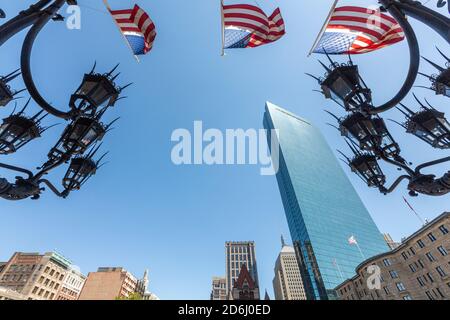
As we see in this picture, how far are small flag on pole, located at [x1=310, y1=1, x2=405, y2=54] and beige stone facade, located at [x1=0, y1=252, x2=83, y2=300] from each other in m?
68.4

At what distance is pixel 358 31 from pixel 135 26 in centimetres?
709

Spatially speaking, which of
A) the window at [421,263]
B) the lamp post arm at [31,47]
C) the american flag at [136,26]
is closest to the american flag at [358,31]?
the american flag at [136,26]

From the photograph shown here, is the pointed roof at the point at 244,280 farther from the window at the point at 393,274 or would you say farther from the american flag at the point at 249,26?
the window at the point at 393,274

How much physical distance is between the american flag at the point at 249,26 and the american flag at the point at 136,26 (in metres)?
2.61

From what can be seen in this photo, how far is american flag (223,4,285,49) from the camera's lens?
26.5ft

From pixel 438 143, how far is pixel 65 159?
823cm

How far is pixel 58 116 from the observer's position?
4.82 m

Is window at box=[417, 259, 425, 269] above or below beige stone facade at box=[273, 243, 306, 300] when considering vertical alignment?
below

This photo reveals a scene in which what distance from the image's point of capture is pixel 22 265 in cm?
5400

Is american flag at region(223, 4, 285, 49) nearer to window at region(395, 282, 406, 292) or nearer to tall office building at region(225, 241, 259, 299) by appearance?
window at region(395, 282, 406, 292)

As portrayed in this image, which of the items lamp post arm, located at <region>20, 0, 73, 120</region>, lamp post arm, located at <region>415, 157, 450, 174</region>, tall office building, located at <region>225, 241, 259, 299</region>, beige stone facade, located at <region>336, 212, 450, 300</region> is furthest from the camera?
tall office building, located at <region>225, 241, 259, 299</region>

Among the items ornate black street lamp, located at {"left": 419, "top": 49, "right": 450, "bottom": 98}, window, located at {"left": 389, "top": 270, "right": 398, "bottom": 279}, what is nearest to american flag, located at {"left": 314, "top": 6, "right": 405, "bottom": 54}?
ornate black street lamp, located at {"left": 419, "top": 49, "right": 450, "bottom": 98}

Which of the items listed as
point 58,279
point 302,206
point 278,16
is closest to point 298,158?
point 302,206

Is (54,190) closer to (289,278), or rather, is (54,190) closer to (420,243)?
(420,243)
